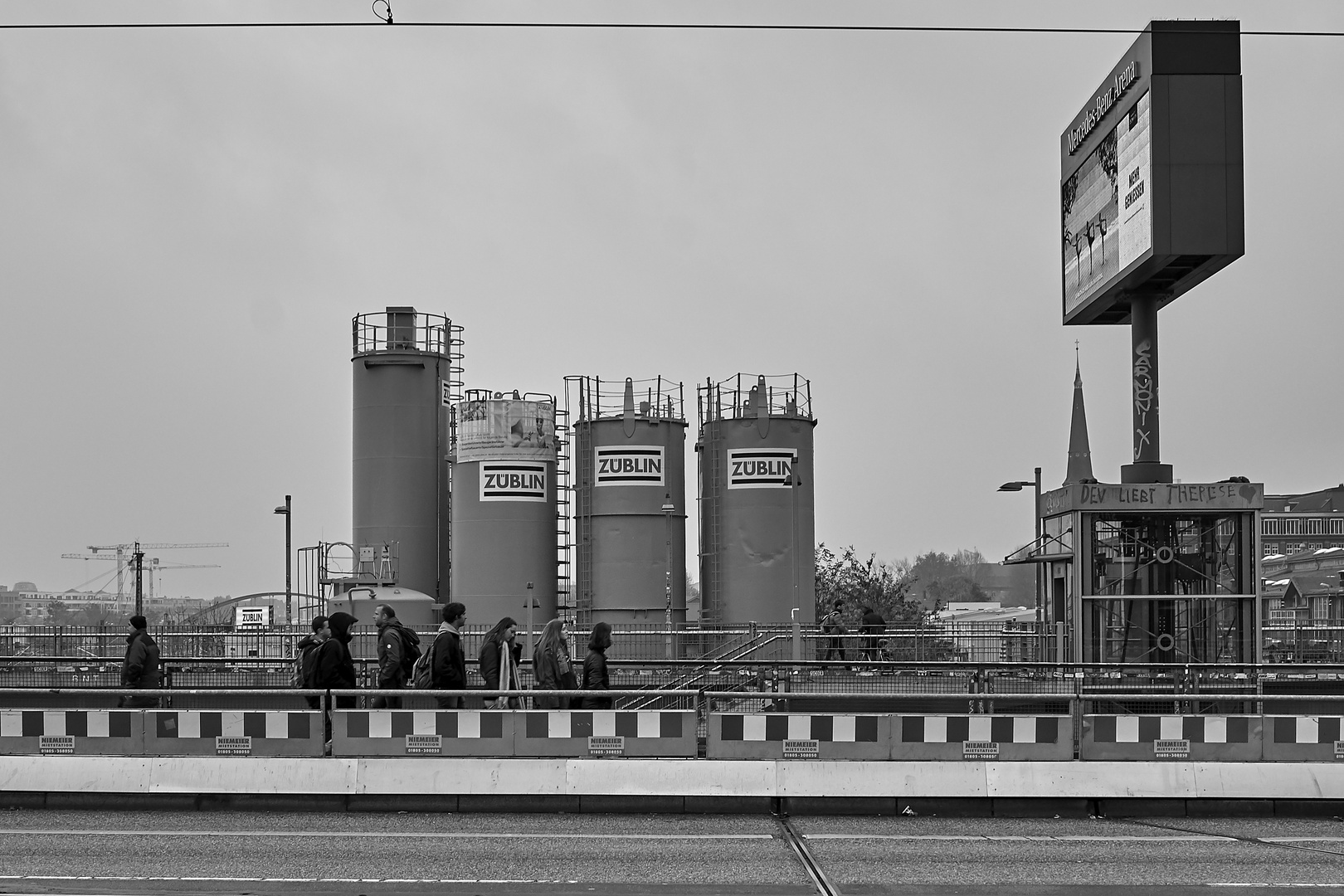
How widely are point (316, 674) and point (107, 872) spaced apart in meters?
5.46

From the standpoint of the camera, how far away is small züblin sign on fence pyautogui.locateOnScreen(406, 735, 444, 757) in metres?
14.4

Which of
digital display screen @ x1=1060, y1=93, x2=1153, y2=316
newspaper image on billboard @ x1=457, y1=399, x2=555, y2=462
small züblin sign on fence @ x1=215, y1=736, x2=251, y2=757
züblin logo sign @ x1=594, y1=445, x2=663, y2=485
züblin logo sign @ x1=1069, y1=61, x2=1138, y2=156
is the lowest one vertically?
small züblin sign on fence @ x1=215, y1=736, x2=251, y2=757

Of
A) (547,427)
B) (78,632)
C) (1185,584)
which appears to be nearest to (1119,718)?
(1185,584)

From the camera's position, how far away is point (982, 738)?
14.1 meters

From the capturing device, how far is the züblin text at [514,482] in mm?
37500

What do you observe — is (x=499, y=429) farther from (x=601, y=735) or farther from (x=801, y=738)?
(x=801, y=738)

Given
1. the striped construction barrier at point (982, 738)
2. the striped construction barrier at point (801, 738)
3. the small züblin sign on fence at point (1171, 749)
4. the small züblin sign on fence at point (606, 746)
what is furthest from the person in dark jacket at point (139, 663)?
the small züblin sign on fence at point (1171, 749)

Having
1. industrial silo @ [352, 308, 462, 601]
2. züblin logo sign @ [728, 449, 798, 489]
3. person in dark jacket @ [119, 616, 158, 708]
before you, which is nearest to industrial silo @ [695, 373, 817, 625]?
züblin logo sign @ [728, 449, 798, 489]

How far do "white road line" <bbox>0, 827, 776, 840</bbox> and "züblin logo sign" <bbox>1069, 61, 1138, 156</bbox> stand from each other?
14061mm

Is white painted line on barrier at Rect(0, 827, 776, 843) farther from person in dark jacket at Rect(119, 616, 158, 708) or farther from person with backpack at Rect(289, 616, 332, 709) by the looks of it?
person in dark jacket at Rect(119, 616, 158, 708)

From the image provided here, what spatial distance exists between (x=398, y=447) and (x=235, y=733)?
25197 mm

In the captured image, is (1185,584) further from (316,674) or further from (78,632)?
(78,632)

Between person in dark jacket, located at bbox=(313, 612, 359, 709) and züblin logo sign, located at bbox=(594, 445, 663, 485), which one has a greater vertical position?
züblin logo sign, located at bbox=(594, 445, 663, 485)

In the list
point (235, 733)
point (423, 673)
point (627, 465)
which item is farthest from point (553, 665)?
point (627, 465)
